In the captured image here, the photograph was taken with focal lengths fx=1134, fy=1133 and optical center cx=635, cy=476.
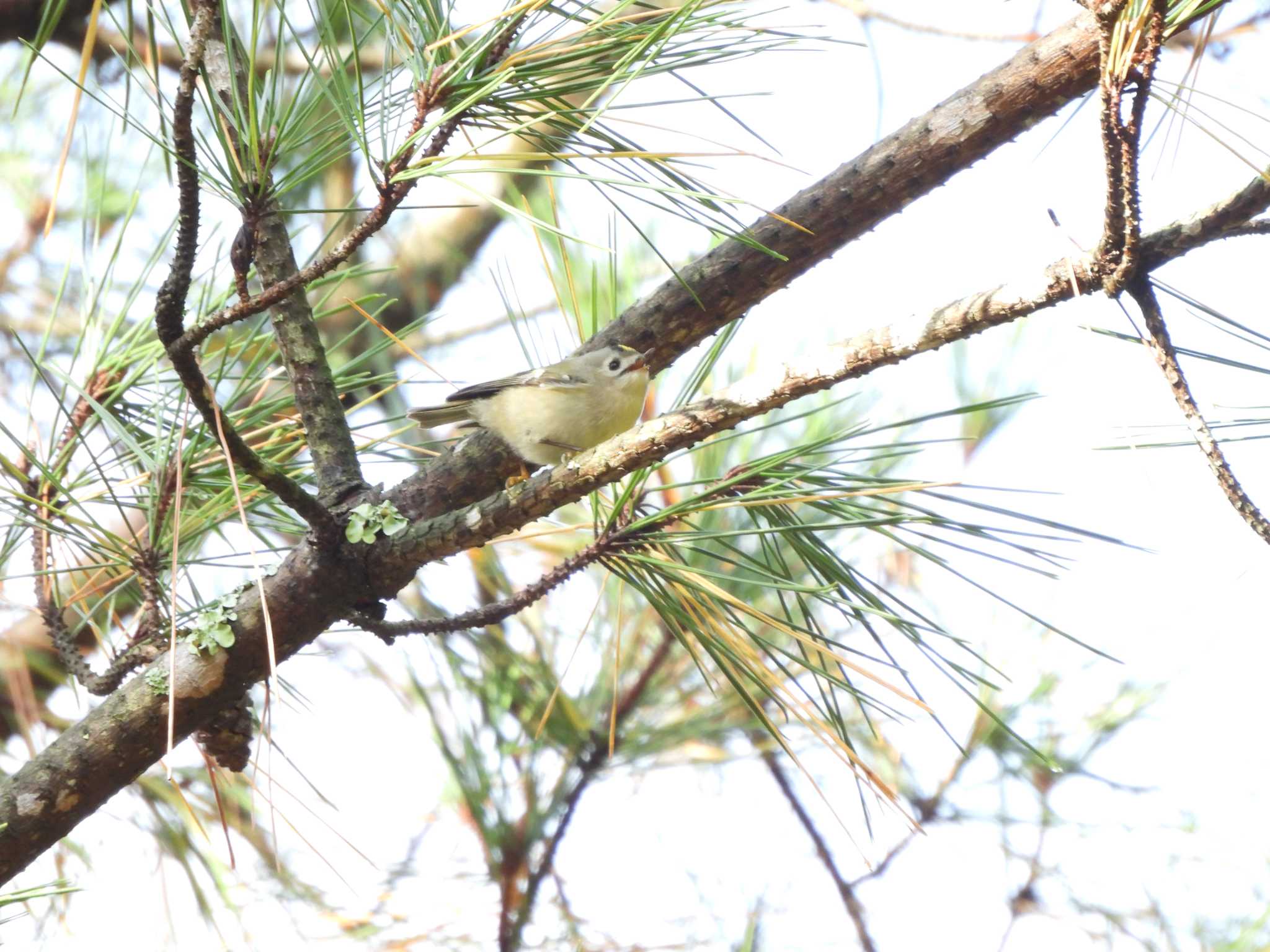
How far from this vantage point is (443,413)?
254 centimetres

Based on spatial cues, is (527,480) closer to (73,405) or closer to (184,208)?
(184,208)

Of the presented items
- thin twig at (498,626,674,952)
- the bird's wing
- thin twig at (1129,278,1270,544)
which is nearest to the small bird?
the bird's wing

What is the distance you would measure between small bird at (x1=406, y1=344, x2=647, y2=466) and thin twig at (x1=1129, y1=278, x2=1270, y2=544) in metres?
0.81

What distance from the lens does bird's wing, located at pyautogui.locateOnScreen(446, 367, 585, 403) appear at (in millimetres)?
2137

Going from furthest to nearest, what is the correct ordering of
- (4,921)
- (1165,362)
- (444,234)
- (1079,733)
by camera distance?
(444,234) < (1079,733) < (4,921) < (1165,362)

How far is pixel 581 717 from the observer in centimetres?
253

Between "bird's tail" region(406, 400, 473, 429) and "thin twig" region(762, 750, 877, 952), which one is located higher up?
"bird's tail" region(406, 400, 473, 429)

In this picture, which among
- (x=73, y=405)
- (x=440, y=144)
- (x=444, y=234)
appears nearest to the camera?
(x=440, y=144)

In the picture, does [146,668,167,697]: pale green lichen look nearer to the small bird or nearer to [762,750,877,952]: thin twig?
the small bird

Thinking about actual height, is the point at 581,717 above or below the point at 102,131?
below

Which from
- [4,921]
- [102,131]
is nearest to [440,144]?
[4,921]

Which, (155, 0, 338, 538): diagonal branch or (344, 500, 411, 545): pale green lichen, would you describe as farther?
(344, 500, 411, 545): pale green lichen

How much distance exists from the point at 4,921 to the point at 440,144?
1.01 m

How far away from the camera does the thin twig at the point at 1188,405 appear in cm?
104
